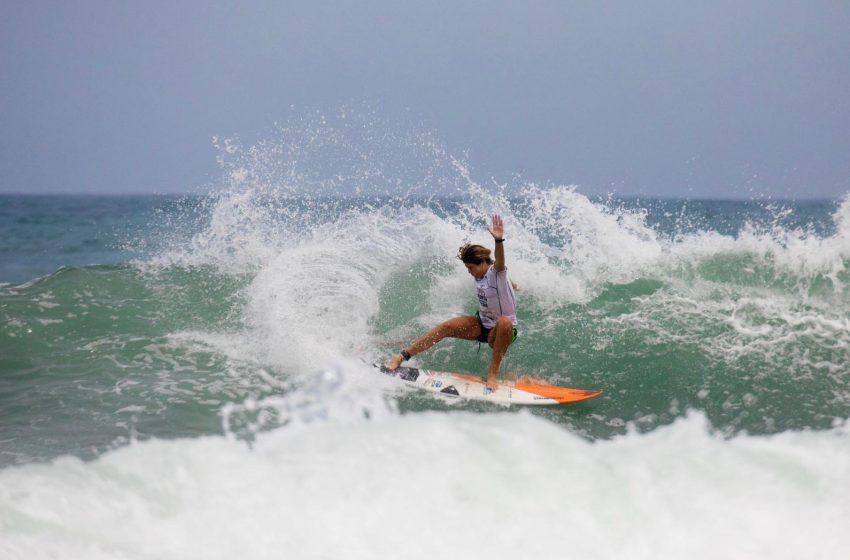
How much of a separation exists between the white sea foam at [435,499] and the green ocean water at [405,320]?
69 cm

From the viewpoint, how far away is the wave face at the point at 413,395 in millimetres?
4055

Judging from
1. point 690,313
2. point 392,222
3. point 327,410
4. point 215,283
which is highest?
point 392,222

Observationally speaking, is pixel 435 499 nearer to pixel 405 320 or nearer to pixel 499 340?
pixel 499 340

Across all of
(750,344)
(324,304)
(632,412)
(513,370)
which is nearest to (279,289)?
(324,304)

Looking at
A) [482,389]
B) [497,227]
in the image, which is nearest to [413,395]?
[482,389]

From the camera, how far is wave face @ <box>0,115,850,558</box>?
4.05 meters

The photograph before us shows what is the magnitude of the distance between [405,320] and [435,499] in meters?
4.47

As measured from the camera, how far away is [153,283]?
34.7ft

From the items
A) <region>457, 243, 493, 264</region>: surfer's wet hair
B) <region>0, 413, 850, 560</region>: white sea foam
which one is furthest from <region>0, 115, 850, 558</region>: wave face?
<region>457, 243, 493, 264</region>: surfer's wet hair

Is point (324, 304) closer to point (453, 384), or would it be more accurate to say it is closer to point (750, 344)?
point (453, 384)

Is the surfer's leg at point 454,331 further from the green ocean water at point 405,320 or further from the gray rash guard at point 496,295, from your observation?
the green ocean water at point 405,320

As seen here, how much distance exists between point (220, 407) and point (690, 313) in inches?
198

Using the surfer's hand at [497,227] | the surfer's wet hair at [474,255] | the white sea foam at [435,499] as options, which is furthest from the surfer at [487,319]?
the white sea foam at [435,499]

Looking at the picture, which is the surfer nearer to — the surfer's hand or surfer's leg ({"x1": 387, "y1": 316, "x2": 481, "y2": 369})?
surfer's leg ({"x1": 387, "y1": 316, "x2": 481, "y2": 369})
